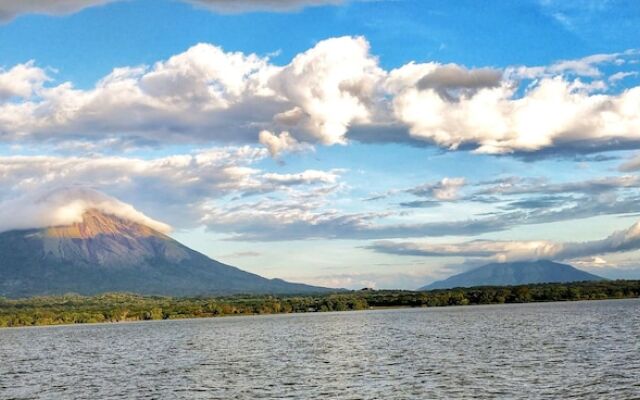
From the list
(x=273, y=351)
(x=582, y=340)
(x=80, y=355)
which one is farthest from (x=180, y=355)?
(x=582, y=340)

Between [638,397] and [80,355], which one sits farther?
[80,355]

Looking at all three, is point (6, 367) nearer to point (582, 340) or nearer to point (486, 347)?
point (486, 347)

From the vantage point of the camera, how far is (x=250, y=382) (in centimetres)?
6384

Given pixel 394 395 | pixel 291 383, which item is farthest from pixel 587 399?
Result: pixel 291 383

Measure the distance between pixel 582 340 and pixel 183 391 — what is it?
51680mm

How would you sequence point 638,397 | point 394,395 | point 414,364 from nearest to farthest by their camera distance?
point 638,397
point 394,395
point 414,364

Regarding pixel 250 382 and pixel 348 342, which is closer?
pixel 250 382

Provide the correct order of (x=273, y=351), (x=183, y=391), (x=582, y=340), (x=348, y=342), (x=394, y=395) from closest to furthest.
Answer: (x=394, y=395) → (x=183, y=391) → (x=582, y=340) → (x=273, y=351) → (x=348, y=342)

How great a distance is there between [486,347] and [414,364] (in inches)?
782

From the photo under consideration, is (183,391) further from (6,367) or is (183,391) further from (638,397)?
(6,367)

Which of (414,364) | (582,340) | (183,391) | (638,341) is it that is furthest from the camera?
(582,340)

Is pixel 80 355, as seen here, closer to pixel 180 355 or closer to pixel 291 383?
pixel 180 355

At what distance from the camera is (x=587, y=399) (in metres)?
46.8

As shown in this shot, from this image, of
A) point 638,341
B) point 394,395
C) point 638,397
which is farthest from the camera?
point 638,341
